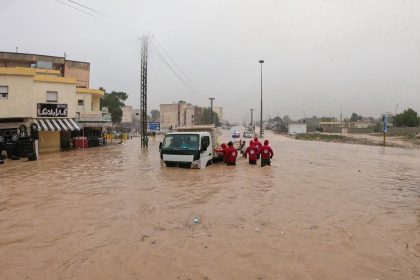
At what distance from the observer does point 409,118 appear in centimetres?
8319

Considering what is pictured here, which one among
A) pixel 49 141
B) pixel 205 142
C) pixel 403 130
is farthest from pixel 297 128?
pixel 205 142

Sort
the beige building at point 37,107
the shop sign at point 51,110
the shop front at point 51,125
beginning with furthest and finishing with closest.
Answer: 1. the shop sign at point 51,110
2. the shop front at point 51,125
3. the beige building at point 37,107

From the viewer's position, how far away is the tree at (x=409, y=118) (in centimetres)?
8250

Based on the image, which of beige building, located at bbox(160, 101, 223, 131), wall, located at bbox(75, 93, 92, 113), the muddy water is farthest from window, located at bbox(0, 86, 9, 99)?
beige building, located at bbox(160, 101, 223, 131)

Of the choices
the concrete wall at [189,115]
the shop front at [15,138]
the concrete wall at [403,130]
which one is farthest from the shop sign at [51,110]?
the concrete wall at [189,115]

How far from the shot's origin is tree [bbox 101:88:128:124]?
68.8 m

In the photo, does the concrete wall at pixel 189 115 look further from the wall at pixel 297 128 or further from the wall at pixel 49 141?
the wall at pixel 49 141

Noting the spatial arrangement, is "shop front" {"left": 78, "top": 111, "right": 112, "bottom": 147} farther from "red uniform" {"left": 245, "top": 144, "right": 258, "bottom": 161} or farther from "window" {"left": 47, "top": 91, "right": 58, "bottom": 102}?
"red uniform" {"left": 245, "top": 144, "right": 258, "bottom": 161}

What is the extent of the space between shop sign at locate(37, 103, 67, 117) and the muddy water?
46.9ft

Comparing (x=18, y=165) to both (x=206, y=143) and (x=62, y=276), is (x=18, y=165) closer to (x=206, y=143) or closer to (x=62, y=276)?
(x=206, y=143)

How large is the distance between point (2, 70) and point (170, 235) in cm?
2136

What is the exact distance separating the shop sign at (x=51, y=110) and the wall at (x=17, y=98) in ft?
6.12

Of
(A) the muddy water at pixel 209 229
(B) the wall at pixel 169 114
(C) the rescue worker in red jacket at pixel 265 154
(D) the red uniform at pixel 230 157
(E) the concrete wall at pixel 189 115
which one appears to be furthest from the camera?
(E) the concrete wall at pixel 189 115

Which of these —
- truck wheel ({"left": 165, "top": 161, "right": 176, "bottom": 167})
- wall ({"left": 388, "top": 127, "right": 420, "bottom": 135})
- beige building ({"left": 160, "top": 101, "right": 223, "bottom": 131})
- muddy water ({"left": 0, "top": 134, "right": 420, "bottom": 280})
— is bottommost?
muddy water ({"left": 0, "top": 134, "right": 420, "bottom": 280})
